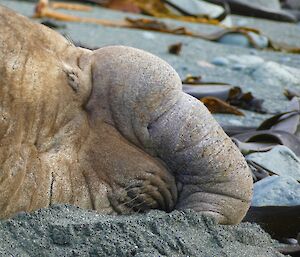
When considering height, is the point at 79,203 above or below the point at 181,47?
above

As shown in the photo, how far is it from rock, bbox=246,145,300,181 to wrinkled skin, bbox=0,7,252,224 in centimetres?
82

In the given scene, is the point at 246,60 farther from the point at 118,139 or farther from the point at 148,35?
the point at 118,139

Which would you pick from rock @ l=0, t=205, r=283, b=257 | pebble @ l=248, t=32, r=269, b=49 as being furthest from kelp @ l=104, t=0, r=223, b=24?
rock @ l=0, t=205, r=283, b=257

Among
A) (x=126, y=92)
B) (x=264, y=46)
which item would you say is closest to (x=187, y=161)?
(x=126, y=92)

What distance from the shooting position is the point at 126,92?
2.77m

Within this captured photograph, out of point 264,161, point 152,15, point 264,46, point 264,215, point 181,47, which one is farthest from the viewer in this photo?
point 152,15

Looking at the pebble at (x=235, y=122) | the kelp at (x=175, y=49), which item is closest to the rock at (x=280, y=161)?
the pebble at (x=235, y=122)

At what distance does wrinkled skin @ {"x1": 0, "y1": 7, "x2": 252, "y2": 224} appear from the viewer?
2672 mm

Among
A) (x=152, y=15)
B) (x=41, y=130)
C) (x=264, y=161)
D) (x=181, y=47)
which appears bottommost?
(x=152, y=15)

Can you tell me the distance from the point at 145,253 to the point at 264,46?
19.4 feet

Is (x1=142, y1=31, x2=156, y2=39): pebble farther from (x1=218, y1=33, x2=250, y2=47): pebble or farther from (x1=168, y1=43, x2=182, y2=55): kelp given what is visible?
(x1=168, y1=43, x2=182, y2=55): kelp

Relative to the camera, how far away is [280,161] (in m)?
3.73

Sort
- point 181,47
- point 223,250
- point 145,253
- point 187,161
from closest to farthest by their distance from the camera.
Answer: point 145,253
point 223,250
point 187,161
point 181,47

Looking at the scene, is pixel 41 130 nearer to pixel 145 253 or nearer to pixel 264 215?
pixel 145 253
